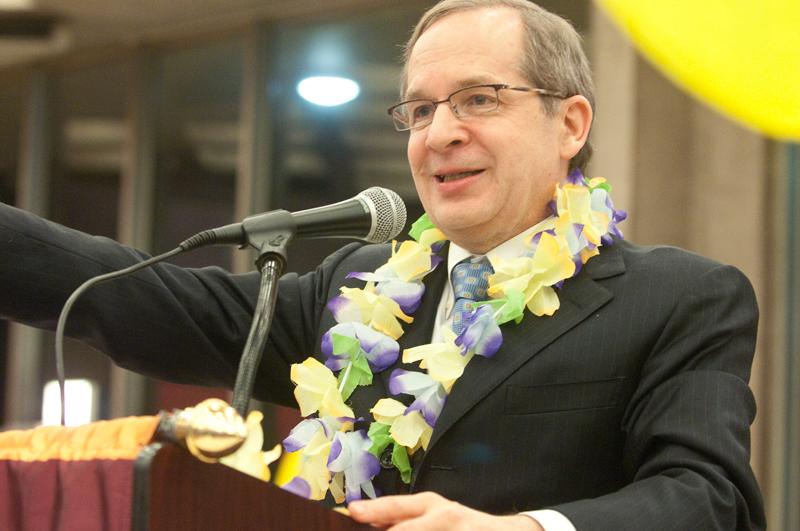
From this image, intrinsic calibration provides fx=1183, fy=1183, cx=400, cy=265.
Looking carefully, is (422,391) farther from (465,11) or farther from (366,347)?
(465,11)

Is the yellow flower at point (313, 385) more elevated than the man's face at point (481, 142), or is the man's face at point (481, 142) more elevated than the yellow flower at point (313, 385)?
the man's face at point (481, 142)

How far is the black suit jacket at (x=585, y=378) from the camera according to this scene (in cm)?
131

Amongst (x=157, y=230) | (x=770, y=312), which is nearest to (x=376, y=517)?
(x=770, y=312)

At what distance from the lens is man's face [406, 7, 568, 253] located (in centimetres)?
162

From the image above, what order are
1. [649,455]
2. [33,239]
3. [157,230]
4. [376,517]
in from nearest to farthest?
[376,517], [649,455], [33,239], [157,230]

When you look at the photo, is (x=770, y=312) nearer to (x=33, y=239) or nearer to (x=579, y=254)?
(x=579, y=254)

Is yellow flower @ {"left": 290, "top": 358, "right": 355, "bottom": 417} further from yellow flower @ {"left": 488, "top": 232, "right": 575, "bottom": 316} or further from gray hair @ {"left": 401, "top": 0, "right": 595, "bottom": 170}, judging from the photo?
gray hair @ {"left": 401, "top": 0, "right": 595, "bottom": 170}

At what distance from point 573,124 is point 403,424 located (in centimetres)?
52

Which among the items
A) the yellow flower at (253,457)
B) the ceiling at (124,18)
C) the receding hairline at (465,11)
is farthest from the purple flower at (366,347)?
the ceiling at (124,18)

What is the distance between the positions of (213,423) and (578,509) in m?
0.46

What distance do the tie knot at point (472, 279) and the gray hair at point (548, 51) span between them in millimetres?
232

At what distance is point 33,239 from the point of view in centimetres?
150

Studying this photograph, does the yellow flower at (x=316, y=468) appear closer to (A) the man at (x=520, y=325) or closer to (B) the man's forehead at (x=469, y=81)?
(A) the man at (x=520, y=325)

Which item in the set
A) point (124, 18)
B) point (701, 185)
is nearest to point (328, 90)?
point (124, 18)
